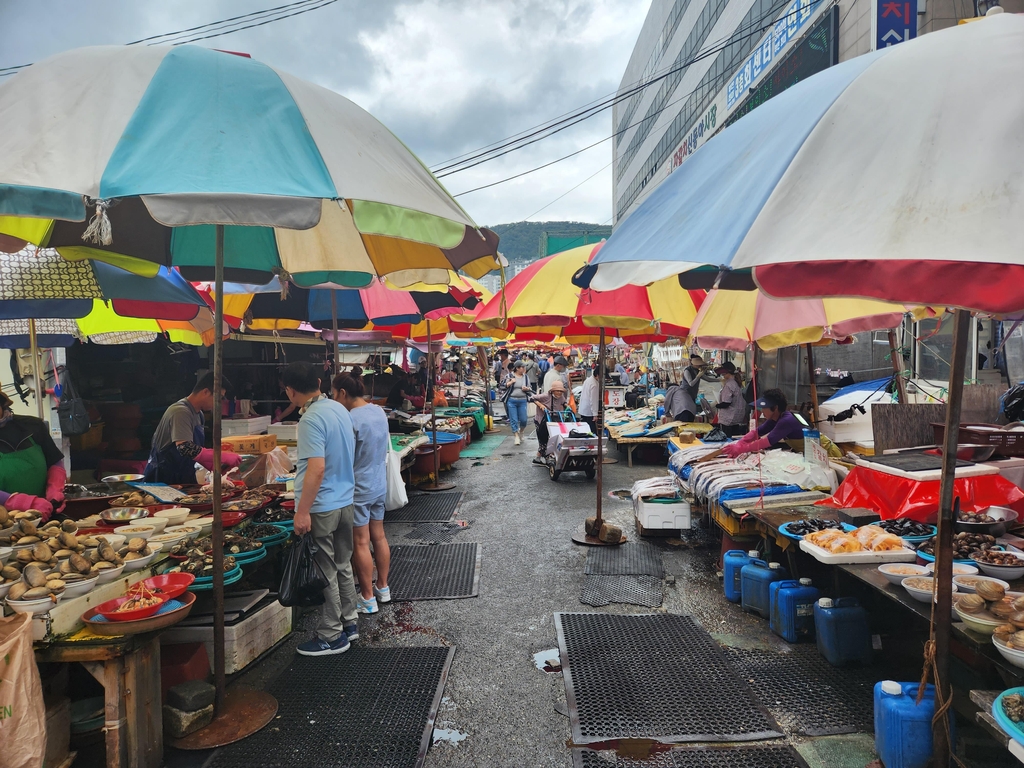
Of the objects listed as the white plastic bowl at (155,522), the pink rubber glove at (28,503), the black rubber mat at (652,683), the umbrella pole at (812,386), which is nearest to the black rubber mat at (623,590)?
→ the black rubber mat at (652,683)

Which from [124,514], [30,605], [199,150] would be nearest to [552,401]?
[124,514]

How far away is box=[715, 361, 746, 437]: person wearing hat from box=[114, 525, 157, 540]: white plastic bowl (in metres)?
9.85

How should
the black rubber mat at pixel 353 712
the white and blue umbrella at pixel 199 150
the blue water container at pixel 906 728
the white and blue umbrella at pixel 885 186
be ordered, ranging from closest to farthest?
the white and blue umbrella at pixel 885 186
the white and blue umbrella at pixel 199 150
the blue water container at pixel 906 728
the black rubber mat at pixel 353 712

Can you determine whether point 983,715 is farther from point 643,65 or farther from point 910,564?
point 643,65

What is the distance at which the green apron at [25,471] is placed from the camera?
191 inches

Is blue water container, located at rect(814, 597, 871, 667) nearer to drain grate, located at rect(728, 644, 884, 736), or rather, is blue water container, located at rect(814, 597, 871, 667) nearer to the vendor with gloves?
drain grate, located at rect(728, 644, 884, 736)

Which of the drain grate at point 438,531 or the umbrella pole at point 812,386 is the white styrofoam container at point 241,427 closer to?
the drain grate at point 438,531

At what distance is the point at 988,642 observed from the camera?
116 inches

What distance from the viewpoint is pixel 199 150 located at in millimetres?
2654

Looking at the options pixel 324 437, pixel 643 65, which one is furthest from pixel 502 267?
pixel 643 65

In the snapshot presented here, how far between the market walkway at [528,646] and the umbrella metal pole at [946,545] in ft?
2.63

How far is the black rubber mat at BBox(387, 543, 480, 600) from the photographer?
6109 millimetres

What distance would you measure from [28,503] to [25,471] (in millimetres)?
380

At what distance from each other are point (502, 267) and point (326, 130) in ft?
5.51
